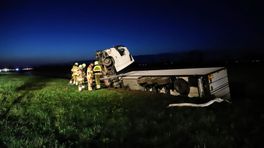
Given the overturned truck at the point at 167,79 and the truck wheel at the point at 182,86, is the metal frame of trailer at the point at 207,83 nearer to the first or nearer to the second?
the overturned truck at the point at 167,79

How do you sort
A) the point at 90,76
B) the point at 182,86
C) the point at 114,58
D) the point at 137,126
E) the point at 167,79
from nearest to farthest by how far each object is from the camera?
the point at 137,126 → the point at 182,86 → the point at 167,79 → the point at 90,76 → the point at 114,58

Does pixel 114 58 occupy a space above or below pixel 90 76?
above

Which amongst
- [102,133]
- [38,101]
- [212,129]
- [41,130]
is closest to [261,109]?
[212,129]

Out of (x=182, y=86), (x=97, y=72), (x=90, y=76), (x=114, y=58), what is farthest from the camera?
(x=97, y=72)

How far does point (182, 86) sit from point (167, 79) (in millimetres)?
781

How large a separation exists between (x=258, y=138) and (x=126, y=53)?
430 inches

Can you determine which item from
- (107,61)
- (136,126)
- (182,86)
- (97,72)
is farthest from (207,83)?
(97,72)

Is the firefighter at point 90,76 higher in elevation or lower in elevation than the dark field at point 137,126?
higher

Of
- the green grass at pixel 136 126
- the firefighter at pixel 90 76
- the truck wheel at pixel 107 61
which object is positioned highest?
the truck wheel at pixel 107 61

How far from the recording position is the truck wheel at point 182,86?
10642mm

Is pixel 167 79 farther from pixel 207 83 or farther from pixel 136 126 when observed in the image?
pixel 136 126

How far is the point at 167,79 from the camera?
1130cm

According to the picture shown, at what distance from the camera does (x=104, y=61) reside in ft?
50.5

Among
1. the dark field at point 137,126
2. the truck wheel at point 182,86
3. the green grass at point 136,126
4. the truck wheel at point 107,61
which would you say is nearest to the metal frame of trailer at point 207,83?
the truck wheel at point 182,86
